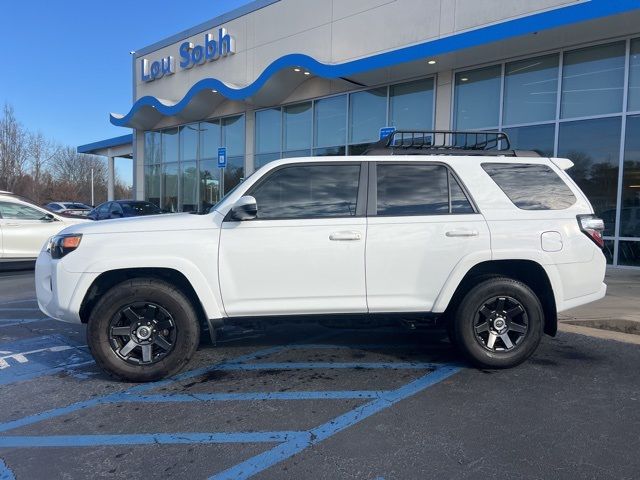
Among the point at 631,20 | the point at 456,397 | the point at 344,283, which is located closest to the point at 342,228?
the point at 344,283

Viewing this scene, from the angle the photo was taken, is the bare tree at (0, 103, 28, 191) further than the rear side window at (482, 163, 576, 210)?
Yes

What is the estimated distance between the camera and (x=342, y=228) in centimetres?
409

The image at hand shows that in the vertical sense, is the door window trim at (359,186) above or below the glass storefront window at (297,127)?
below

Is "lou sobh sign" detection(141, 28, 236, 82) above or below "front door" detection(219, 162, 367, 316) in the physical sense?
above

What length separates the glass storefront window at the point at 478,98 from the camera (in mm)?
11883

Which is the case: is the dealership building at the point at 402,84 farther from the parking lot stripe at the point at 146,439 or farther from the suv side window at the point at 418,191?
the parking lot stripe at the point at 146,439

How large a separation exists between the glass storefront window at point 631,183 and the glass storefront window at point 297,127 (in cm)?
926

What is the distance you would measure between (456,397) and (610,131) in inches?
356

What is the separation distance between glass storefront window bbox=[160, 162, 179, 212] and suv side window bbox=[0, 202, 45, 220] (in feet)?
35.9

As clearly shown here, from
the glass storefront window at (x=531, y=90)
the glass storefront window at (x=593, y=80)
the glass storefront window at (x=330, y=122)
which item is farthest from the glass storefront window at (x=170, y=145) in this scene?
the glass storefront window at (x=593, y=80)

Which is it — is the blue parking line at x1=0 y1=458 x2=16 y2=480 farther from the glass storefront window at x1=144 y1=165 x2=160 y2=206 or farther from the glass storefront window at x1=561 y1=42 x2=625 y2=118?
the glass storefront window at x1=144 y1=165 x2=160 y2=206

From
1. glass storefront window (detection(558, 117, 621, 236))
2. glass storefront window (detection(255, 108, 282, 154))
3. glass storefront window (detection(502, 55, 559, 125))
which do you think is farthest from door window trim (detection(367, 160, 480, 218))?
glass storefront window (detection(255, 108, 282, 154))

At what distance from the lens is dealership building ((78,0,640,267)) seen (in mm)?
10117

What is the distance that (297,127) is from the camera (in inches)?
651
